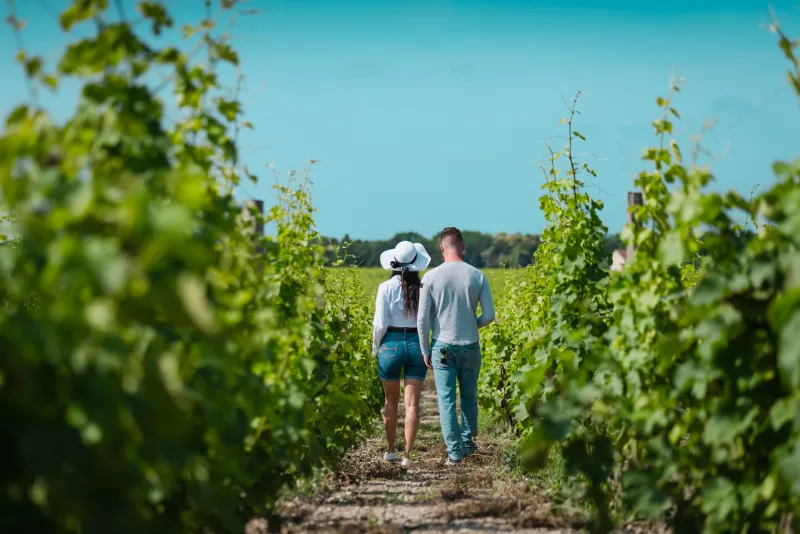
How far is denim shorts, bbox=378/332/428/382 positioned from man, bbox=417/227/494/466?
28 cm

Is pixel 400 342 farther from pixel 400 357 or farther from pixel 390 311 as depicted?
pixel 390 311

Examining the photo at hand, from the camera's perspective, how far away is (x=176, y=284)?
230 cm

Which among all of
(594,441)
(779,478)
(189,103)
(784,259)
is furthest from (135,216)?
(594,441)

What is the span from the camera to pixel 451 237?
7.93 metres

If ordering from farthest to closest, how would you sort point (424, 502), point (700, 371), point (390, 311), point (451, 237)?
point (390, 311) < point (451, 237) < point (424, 502) < point (700, 371)

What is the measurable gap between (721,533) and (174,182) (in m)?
2.62

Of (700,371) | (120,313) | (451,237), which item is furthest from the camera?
(451,237)

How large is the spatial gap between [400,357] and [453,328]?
76 cm

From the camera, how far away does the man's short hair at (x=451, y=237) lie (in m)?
7.92

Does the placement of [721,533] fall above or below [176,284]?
below

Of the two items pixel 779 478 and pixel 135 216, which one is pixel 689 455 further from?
pixel 135 216

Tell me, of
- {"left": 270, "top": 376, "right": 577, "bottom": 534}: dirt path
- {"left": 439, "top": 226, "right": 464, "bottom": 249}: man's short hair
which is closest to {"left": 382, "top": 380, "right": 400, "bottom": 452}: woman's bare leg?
{"left": 270, "top": 376, "right": 577, "bottom": 534}: dirt path

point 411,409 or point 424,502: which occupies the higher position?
point 411,409

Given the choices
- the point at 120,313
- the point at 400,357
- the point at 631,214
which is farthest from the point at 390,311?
the point at 120,313
